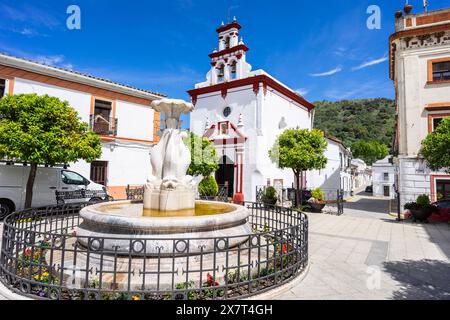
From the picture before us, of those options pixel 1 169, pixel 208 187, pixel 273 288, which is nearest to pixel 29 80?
pixel 1 169

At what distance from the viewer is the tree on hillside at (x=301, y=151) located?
14.1 metres

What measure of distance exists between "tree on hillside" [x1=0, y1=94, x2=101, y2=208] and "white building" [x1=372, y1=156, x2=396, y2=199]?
109 feet

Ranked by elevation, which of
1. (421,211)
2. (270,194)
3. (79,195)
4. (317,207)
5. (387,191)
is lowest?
(317,207)

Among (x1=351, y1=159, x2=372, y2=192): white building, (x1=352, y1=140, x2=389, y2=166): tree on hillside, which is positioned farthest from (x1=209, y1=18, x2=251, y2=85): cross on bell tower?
(x1=352, y1=140, x2=389, y2=166): tree on hillside

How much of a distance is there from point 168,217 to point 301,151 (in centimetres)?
1121

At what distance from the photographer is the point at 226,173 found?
19203mm

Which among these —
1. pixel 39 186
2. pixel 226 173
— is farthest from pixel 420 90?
pixel 39 186

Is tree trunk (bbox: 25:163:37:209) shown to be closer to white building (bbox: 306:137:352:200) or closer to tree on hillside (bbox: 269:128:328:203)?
tree on hillside (bbox: 269:128:328:203)

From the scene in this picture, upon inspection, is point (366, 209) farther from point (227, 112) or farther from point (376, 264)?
point (376, 264)

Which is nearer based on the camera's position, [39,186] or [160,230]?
[160,230]

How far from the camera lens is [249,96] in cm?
1812

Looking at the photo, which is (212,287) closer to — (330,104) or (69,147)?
(69,147)

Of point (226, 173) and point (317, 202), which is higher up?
point (226, 173)

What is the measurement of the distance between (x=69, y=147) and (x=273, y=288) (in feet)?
30.7
